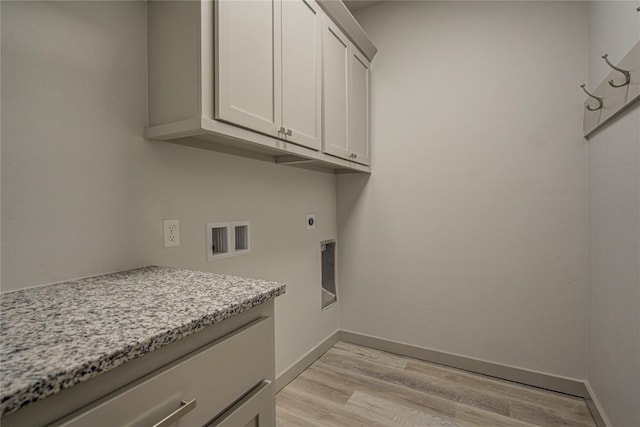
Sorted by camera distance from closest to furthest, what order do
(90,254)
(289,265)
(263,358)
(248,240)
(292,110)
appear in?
(263,358) → (90,254) → (292,110) → (248,240) → (289,265)

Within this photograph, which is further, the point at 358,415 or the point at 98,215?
the point at 358,415

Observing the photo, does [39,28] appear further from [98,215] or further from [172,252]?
[172,252]

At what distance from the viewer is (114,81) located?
1119 millimetres

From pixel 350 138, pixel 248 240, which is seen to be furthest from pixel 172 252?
pixel 350 138

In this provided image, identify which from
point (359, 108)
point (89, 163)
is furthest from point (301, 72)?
point (89, 163)

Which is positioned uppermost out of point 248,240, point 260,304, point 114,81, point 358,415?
point 114,81

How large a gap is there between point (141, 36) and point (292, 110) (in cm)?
67

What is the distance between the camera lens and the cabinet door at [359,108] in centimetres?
208

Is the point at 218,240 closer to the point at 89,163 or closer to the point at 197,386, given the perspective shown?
the point at 89,163

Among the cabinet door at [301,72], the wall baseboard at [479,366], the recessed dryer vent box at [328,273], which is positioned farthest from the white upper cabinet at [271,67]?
the wall baseboard at [479,366]

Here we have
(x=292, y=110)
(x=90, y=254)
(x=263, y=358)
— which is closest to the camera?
(x=263, y=358)

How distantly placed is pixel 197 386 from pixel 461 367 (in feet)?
6.81

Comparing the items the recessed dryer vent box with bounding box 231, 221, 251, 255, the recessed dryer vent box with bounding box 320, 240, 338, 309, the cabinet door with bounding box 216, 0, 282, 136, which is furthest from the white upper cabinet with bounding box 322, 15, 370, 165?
the recessed dryer vent box with bounding box 320, 240, 338, 309

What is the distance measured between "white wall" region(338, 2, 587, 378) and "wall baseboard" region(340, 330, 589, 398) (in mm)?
49
